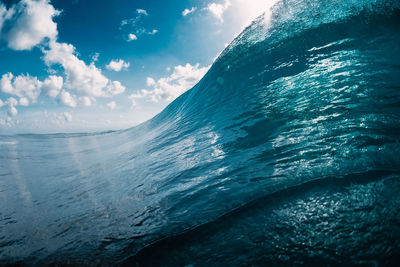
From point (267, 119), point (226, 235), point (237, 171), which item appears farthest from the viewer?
point (267, 119)

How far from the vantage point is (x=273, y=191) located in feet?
4.97

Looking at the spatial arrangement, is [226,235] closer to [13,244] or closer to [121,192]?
[121,192]

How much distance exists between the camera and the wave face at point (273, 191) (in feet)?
3.62

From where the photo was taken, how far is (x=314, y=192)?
141 cm

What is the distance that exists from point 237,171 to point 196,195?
564mm

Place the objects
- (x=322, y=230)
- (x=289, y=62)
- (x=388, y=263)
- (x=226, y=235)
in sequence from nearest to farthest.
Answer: (x=388, y=263) < (x=322, y=230) < (x=226, y=235) < (x=289, y=62)

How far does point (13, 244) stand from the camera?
1649 millimetres

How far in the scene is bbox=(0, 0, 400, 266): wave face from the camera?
110 cm

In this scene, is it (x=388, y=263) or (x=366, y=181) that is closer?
(x=388, y=263)

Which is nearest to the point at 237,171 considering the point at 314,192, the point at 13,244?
the point at 314,192

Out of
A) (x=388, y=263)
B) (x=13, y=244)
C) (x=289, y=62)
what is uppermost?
(x=289, y=62)

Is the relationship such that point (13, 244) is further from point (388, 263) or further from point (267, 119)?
point (267, 119)

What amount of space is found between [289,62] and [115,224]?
5.18 metres

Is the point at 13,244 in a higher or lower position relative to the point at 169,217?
→ higher
